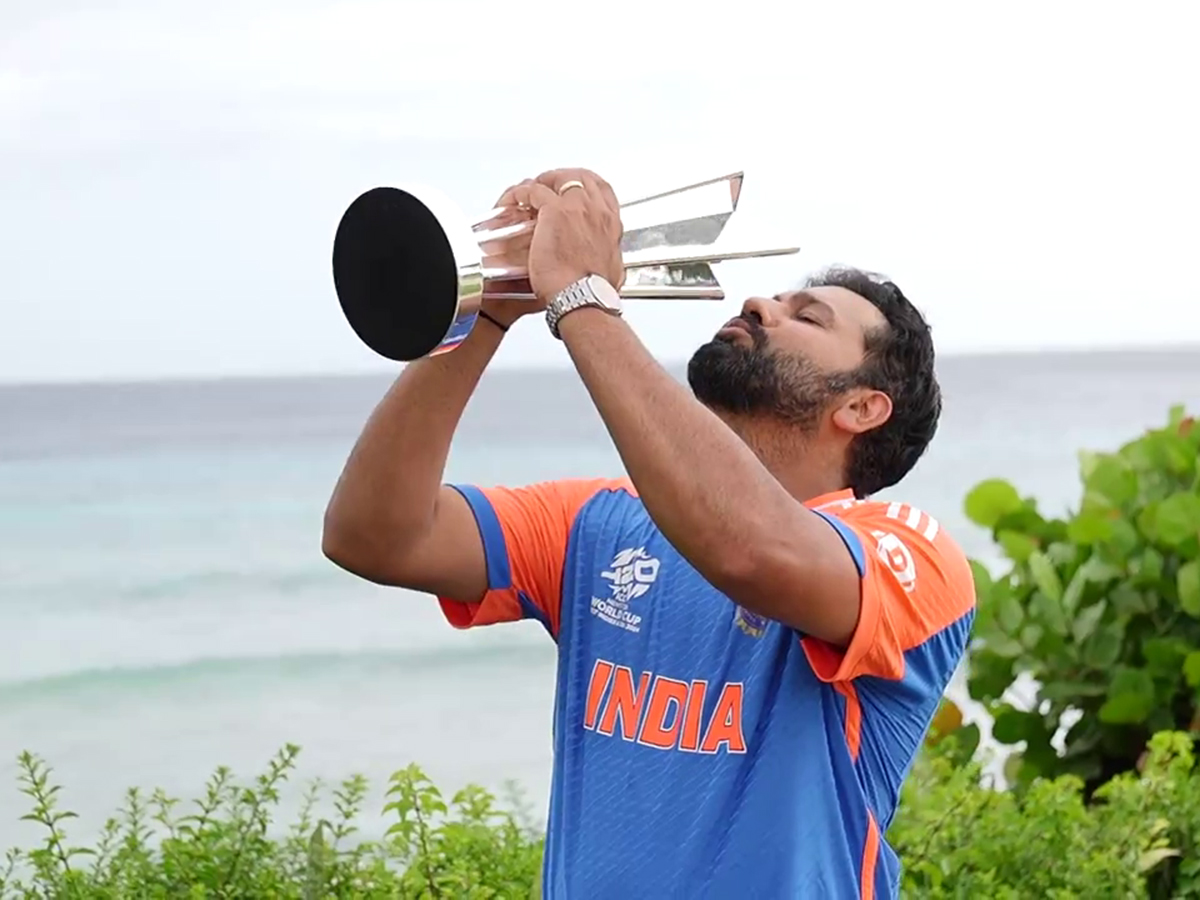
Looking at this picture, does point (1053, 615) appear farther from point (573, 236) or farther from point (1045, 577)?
point (573, 236)

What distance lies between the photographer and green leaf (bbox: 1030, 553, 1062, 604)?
4441 millimetres

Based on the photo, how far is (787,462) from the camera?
238 cm

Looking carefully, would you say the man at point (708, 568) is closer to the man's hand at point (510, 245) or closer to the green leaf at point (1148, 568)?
the man's hand at point (510, 245)

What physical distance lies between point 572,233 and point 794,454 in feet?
2.01

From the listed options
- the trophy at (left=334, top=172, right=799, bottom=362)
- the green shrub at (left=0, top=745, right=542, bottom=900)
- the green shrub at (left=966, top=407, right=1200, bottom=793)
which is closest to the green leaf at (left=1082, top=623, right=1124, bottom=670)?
the green shrub at (left=966, top=407, right=1200, bottom=793)

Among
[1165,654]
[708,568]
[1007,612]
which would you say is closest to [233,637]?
[1007,612]

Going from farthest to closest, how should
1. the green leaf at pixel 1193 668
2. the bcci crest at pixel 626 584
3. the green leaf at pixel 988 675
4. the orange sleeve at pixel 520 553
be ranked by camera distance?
the green leaf at pixel 988 675 → the green leaf at pixel 1193 668 → the orange sleeve at pixel 520 553 → the bcci crest at pixel 626 584

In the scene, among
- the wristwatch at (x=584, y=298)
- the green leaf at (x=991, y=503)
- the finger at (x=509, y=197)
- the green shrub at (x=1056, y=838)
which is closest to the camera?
the wristwatch at (x=584, y=298)

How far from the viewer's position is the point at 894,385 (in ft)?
8.09

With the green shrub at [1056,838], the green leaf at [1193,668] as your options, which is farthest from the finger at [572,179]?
the green leaf at [1193,668]

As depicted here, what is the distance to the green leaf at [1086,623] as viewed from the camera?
4410 millimetres

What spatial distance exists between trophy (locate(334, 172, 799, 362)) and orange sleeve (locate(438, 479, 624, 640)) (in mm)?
416

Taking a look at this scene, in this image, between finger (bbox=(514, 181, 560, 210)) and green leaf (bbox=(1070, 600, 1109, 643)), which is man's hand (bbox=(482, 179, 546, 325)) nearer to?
finger (bbox=(514, 181, 560, 210))

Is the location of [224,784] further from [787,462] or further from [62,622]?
[62,622]
